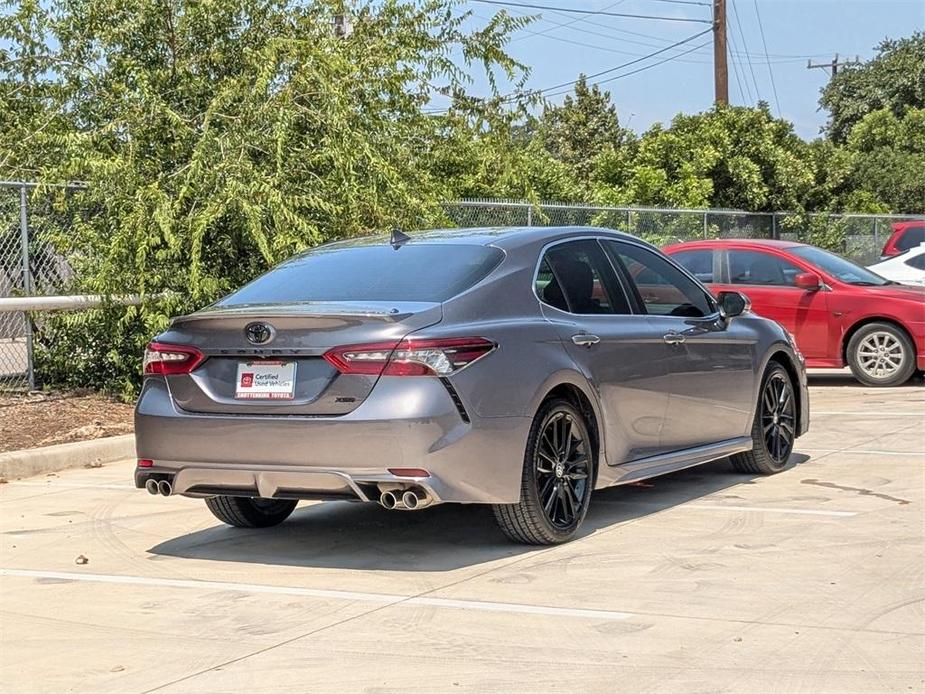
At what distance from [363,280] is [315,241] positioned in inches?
211

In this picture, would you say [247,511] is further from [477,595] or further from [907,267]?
[907,267]

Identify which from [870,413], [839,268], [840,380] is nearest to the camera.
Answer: [870,413]

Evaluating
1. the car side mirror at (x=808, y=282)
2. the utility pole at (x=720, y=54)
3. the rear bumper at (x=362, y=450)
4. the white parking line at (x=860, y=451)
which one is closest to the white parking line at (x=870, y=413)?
the white parking line at (x=860, y=451)

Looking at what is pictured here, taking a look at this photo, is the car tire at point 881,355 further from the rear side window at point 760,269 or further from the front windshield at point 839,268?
the rear side window at point 760,269

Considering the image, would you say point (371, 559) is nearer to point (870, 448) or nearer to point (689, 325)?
point (689, 325)

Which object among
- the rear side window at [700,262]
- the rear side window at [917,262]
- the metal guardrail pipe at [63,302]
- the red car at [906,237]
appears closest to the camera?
the metal guardrail pipe at [63,302]

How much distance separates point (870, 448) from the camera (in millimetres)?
10547

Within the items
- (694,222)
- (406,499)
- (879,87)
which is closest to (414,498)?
(406,499)

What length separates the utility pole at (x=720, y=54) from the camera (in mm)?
33463

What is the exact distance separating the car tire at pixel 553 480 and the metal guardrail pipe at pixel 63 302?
6.12 m

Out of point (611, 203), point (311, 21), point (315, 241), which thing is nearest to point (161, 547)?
point (315, 241)

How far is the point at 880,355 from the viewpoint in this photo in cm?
1540

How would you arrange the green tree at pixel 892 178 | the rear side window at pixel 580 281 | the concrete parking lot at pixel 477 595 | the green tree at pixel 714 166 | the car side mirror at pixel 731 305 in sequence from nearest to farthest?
1. the concrete parking lot at pixel 477 595
2. the rear side window at pixel 580 281
3. the car side mirror at pixel 731 305
4. the green tree at pixel 714 166
5. the green tree at pixel 892 178

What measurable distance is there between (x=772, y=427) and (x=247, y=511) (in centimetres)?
359
